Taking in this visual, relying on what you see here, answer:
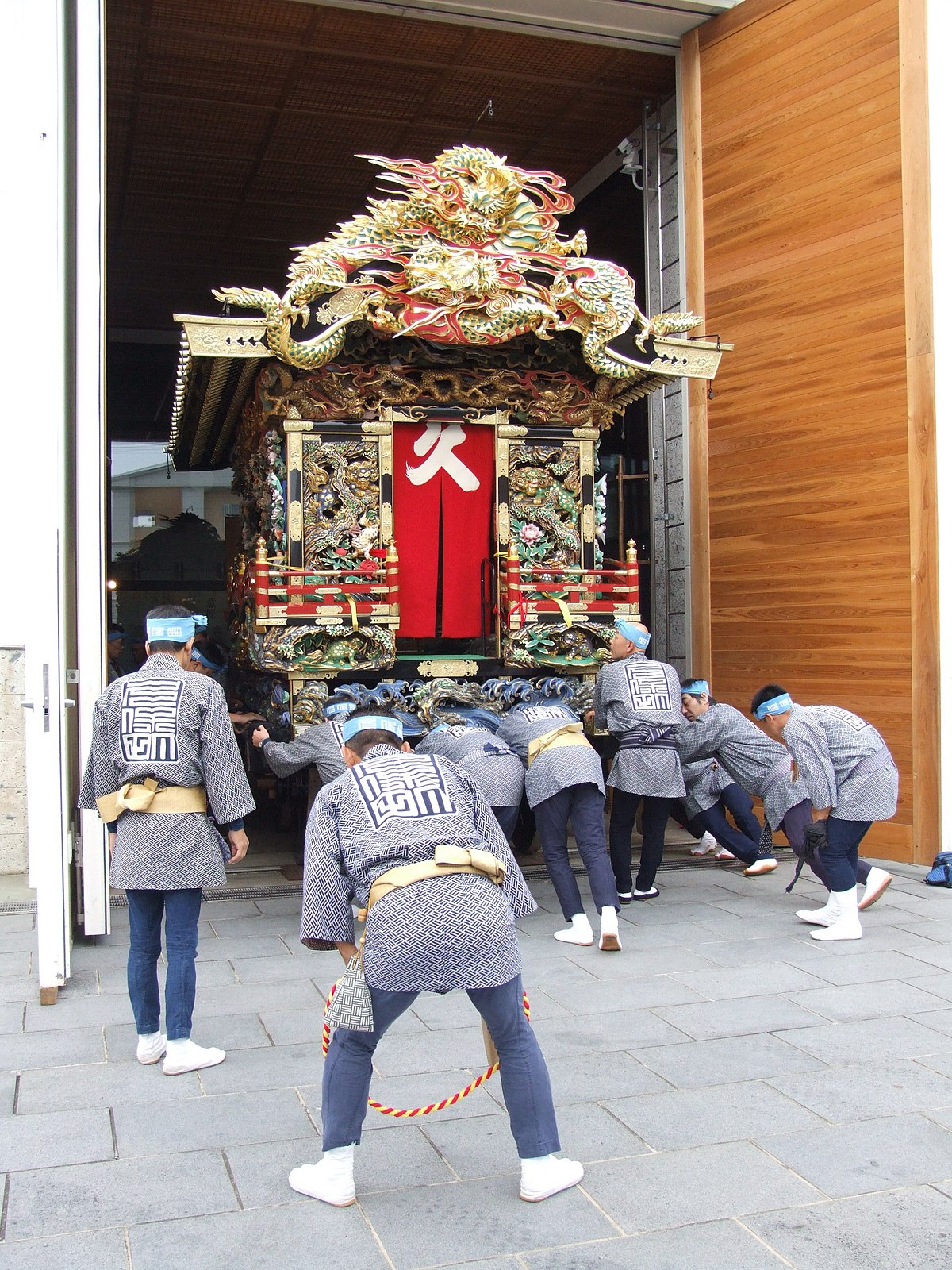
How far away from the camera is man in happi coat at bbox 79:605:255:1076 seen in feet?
12.4

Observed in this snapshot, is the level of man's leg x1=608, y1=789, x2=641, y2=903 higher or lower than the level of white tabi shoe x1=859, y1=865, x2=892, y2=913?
higher

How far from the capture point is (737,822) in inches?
284

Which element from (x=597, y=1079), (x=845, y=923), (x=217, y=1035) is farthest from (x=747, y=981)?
(x=217, y=1035)

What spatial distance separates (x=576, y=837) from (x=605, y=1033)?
1.29 meters

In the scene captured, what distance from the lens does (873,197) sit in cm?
734

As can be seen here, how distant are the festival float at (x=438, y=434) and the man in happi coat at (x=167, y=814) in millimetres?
3189

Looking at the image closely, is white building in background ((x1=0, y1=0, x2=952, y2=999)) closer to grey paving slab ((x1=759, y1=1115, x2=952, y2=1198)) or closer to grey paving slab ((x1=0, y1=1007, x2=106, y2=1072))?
grey paving slab ((x1=0, y1=1007, x2=106, y2=1072))

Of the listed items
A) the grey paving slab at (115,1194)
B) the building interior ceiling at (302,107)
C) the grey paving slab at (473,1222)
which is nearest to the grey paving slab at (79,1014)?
the grey paving slab at (115,1194)

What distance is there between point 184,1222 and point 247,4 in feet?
27.1

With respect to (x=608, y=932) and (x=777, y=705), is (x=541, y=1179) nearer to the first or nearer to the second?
(x=608, y=932)

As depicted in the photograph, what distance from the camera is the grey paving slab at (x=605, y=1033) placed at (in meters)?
3.96

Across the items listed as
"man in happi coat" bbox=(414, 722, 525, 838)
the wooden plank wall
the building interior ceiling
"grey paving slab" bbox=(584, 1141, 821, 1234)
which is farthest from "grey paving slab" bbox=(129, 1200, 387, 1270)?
the building interior ceiling

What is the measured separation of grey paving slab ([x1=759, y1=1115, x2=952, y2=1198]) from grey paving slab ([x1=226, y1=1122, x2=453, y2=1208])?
97 cm

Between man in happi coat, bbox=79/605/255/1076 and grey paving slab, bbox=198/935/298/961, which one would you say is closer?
man in happi coat, bbox=79/605/255/1076
